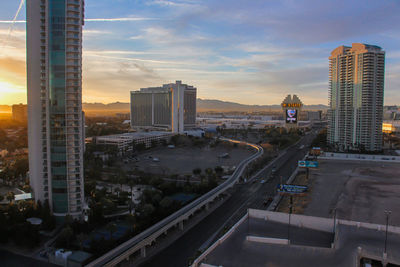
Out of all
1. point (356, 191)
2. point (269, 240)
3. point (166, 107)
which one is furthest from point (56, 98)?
point (166, 107)

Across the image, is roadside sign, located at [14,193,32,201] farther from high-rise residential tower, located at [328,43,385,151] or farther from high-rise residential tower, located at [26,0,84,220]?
high-rise residential tower, located at [328,43,385,151]

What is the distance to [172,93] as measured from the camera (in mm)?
64500

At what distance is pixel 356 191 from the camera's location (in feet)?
66.4

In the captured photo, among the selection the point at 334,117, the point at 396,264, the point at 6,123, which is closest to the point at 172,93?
the point at 334,117

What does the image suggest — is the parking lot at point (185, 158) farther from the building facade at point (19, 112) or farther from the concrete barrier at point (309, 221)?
the building facade at point (19, 112)

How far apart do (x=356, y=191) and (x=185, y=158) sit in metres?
20.2

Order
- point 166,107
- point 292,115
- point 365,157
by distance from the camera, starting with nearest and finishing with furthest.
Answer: point 365,157 < point 292,115 < point 166,107

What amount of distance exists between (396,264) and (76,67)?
15.1 meters

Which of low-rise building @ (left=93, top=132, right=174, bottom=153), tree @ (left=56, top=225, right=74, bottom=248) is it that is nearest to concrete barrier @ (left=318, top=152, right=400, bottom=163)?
low-rise building @ (left=93, top=132, right=174, bottom=153)

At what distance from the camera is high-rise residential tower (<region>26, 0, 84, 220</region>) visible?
49.3 feet

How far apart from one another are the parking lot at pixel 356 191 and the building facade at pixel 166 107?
38.0 m

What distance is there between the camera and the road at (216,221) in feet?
40.4

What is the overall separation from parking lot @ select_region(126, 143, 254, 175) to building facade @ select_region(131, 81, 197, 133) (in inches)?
713

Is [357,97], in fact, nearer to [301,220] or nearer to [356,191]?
[356,191]
